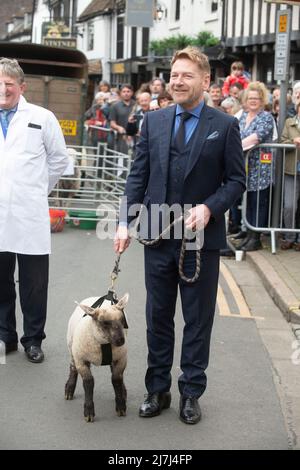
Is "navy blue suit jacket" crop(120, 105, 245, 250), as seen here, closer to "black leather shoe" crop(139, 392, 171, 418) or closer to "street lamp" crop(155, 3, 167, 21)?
"black leather shoe" crop(139, 392, 171, 418)

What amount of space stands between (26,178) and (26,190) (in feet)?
0.29

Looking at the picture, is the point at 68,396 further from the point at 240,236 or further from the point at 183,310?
the point at 240,236

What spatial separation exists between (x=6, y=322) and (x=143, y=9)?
1868 cm

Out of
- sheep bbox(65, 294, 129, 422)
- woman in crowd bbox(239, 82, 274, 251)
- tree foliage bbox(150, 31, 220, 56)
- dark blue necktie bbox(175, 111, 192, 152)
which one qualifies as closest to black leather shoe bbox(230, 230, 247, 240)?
woman in crowd bbox(239, 82, 274, 251)

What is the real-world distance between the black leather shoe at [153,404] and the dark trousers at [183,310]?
0.04 metres

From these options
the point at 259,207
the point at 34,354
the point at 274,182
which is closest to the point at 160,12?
the point at 274,182

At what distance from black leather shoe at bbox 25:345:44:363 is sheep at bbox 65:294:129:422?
1111 mm

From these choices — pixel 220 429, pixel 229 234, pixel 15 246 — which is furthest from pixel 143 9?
pixel 220 429

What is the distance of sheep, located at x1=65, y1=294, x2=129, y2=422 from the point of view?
17.4ft

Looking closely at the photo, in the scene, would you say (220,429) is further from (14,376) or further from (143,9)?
(143,9)

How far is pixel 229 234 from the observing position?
13016 mm

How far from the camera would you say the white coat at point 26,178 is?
6.61m

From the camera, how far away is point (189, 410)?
549 cm

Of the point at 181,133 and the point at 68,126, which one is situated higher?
the point at 181,133
